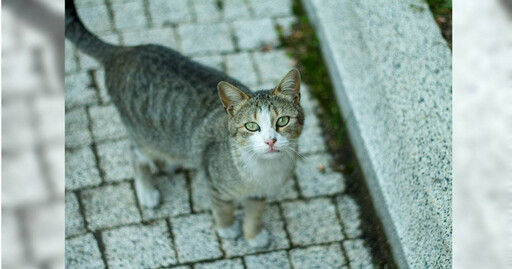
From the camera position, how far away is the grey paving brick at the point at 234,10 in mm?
5113

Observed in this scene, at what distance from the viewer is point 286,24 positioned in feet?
16.7

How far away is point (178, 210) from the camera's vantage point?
3924 mm

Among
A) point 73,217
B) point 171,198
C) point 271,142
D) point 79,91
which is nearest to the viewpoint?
point 271,142

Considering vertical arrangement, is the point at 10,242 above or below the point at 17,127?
below

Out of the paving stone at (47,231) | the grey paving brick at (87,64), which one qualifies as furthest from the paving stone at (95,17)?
the paving stone at (47,231)

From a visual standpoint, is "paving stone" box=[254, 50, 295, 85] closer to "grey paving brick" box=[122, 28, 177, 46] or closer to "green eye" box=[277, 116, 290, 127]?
"grey paving brick" box=[122, 28, 177, 46]

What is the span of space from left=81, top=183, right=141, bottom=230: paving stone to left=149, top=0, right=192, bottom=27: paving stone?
1.65m

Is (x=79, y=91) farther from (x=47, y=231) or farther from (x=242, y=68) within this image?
(x=47, y=231)

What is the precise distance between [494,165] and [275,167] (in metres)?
1.24

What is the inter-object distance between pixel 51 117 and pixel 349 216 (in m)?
2.43

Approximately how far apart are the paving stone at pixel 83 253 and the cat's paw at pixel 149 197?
15.5 inches

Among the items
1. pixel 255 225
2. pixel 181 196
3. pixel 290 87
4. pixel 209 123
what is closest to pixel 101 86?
pixel 181 196

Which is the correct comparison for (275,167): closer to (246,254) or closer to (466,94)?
(246,254)

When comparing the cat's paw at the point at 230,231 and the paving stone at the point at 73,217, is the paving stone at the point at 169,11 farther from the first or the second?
the cat's paw at the point at 230,231
